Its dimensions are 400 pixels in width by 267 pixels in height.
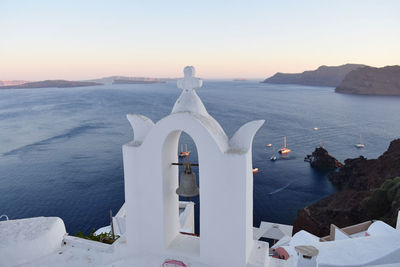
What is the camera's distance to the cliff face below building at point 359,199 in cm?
2047

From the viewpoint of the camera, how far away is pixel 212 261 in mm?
4141

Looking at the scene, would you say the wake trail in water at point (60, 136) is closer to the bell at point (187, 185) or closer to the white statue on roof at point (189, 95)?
the bell at point (187, 185)

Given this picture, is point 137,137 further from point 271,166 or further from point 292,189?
point 271,166

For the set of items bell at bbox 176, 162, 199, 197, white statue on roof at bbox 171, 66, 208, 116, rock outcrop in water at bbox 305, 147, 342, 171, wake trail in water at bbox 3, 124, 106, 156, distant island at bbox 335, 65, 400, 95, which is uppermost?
distant island at bbox 335, 65, 400, 95

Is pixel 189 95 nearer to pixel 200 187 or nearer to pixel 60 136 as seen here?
pixel 200 187

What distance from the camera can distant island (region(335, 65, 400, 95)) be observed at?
12625 cm

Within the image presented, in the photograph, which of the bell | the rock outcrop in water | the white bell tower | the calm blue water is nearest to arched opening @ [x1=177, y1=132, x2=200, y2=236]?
the calm blue water

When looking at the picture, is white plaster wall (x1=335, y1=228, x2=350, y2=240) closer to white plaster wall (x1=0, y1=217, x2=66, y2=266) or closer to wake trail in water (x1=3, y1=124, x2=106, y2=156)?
white plaster wall (x1=0, y1=217, x2=66, y2=266)

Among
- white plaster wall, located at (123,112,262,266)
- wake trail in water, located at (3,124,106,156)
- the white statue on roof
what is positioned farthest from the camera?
wake trail in water, located at (3,124,106,156)

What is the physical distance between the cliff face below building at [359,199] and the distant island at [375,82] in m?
109

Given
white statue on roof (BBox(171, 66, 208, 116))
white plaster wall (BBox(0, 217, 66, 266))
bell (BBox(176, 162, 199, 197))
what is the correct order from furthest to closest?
white plaster wall (BBox(0, 217, 66, 266)) < bell (BBox(176, 162, 199, 197)) < white statue on roof (BBox(171, 66, 208, 116))

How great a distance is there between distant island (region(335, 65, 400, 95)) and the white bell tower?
147 metres

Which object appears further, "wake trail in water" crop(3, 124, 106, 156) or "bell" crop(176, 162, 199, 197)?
"wake trail in water" crop(3, 124, 106, 156)

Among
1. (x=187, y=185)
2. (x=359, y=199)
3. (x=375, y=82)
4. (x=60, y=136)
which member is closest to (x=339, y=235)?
(x=187, y=185)
